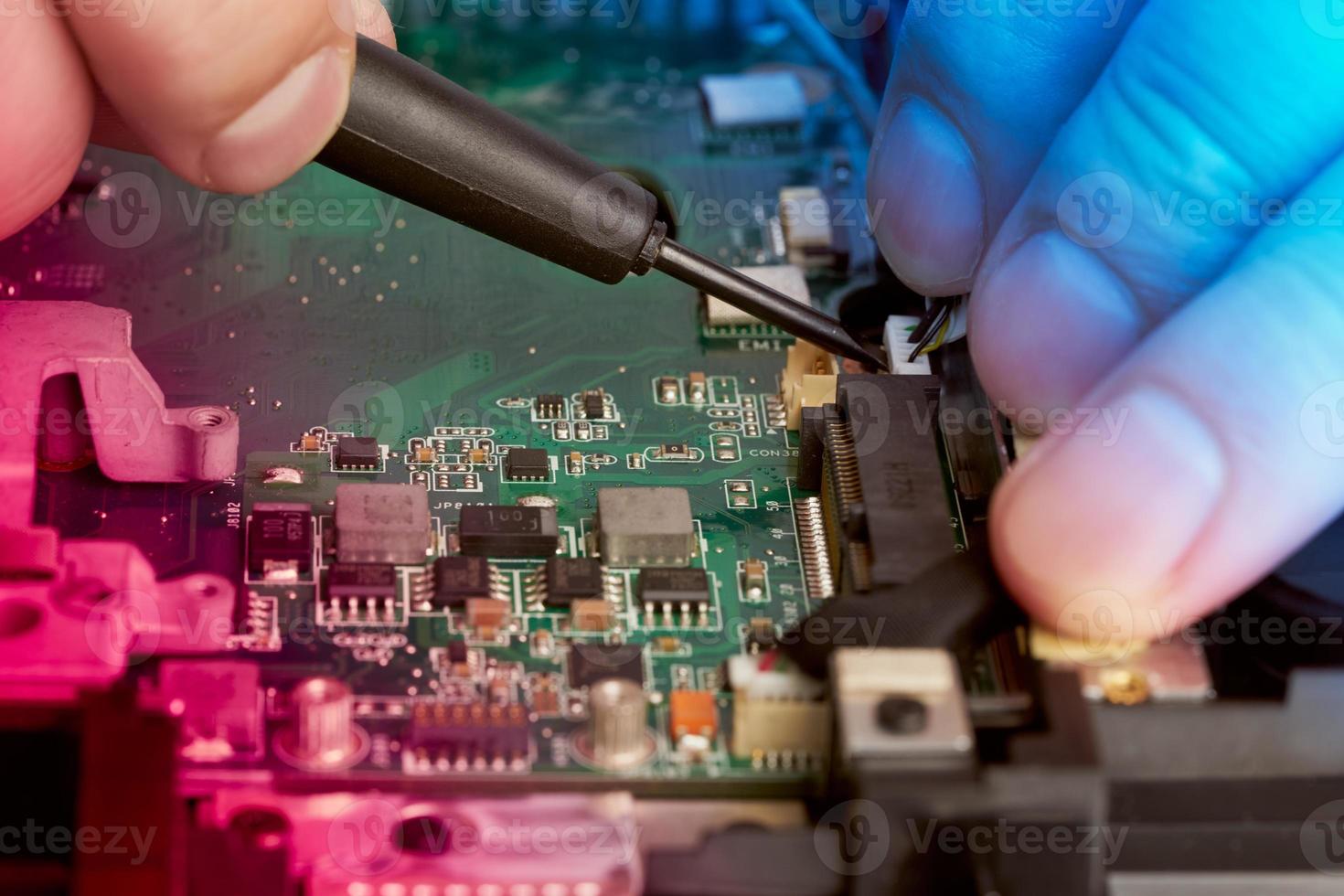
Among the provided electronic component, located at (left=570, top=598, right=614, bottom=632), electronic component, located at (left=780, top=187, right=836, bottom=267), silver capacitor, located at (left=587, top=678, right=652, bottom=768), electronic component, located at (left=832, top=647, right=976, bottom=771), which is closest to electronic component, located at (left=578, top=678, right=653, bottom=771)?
silver capacitor, located at (left=587, top=678, right=652, bottom=768)

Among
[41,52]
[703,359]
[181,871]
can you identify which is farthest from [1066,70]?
[181,871]

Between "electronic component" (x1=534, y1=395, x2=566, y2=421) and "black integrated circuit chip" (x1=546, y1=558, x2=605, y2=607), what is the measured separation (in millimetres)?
525

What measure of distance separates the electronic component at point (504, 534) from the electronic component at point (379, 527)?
0.26 ft

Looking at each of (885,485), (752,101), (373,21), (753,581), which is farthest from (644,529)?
(752,101)

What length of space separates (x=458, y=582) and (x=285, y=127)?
2.91 ft

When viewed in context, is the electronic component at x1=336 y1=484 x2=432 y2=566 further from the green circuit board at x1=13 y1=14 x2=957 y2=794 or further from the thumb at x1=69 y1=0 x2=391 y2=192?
the thumb at x1=69 y1=0 x2=391 y2=192

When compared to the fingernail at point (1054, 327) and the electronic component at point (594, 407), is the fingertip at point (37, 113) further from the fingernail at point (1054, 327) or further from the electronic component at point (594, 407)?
the fingernail at point (1054, 327)

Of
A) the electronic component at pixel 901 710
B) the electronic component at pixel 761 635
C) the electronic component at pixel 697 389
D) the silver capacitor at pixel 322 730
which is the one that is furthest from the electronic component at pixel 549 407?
the electronic component at pixel 901 710

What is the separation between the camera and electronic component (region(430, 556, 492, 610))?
2971 mm

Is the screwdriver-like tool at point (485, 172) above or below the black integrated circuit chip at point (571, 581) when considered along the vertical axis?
above

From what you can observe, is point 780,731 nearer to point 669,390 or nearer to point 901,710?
point 901,710

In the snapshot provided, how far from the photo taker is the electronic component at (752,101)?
14.7 ft

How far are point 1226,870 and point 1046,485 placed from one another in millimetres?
666

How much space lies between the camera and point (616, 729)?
2662mm
